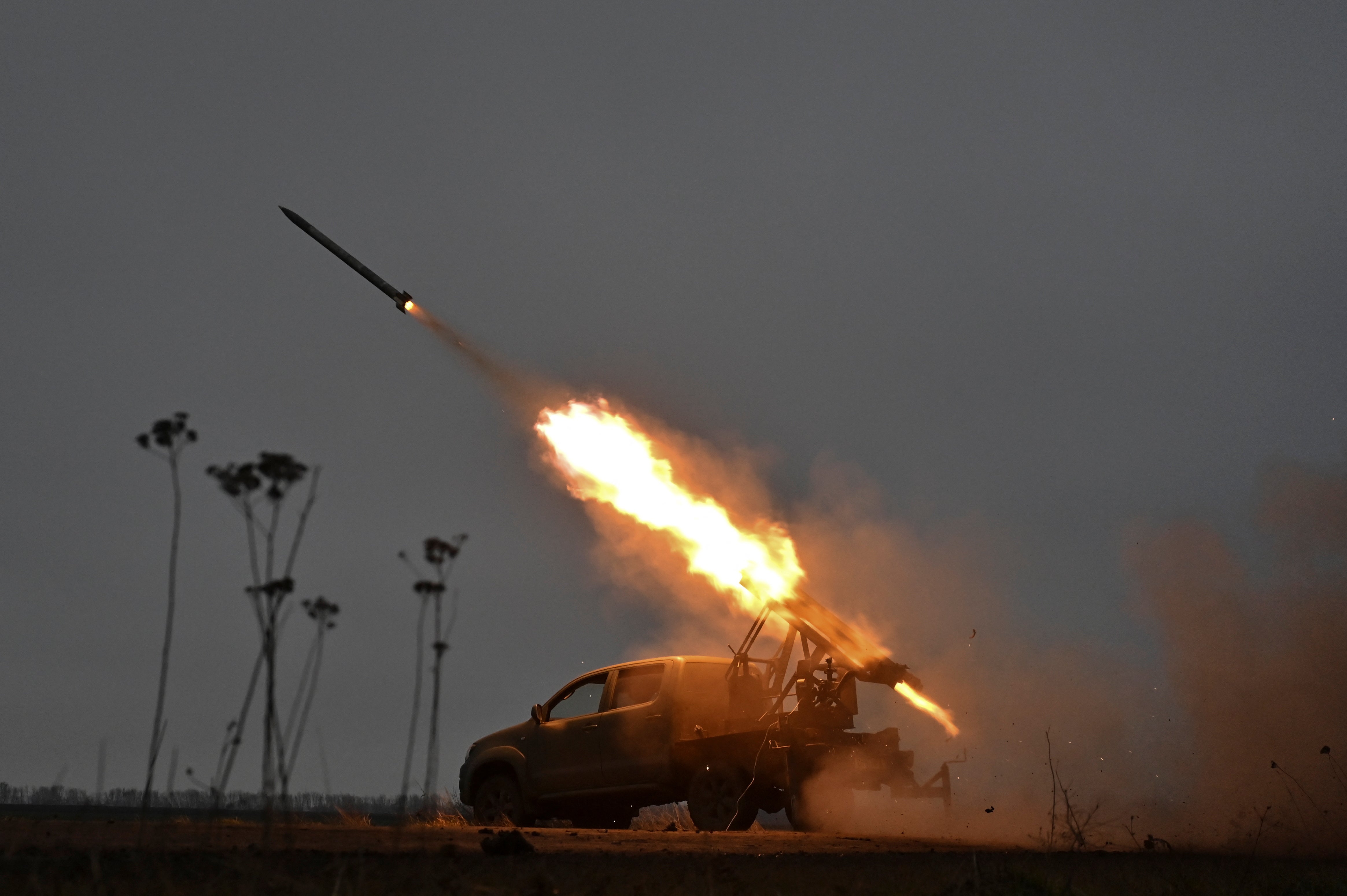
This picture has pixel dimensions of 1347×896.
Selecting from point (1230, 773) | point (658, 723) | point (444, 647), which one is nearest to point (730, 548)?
point (658, 723)

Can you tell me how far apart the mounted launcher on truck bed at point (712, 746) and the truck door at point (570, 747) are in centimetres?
2

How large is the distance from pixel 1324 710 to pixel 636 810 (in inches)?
396

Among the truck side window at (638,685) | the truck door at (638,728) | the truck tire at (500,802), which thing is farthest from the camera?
the truck tire at (500,802)

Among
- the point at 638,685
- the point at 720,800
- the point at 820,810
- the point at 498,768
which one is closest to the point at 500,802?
the point at 498,768

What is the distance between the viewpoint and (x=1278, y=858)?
11.2 meters

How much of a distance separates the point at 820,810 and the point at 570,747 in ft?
11.0

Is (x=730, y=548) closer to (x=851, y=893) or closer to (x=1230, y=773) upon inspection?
(x=1230, y=773)

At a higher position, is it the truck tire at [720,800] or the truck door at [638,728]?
the truck door at [638,728]

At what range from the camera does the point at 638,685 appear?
A: 14.7 m

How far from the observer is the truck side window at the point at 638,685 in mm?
14547

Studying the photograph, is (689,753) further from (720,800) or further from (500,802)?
(500,802)

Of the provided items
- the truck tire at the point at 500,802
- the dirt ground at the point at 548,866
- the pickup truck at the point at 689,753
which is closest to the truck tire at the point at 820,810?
the pickup truck at the point at 689,753

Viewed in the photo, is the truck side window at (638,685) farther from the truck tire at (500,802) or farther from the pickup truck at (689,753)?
the truck tire at (500,802)

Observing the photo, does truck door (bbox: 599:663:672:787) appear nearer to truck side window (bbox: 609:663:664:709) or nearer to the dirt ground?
truck side window (bbox: 609:663:664:709)
